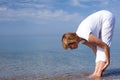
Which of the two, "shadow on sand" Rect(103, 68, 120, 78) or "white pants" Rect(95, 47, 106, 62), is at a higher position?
"white pants" Rect(95, 47, 106, 62)

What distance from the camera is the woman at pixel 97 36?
284 inches

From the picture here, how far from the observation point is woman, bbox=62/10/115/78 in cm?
720

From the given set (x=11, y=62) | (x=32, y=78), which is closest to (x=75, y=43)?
(x=32, y=78)

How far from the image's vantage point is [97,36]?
24.4 ft

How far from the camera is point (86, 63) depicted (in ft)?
31.9

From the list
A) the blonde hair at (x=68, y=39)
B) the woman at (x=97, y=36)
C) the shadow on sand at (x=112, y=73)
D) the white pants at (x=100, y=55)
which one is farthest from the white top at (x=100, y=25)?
the shadow on sand at (x=112, y=73)

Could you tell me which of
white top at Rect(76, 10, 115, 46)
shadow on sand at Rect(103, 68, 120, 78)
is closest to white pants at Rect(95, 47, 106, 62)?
white top at Rect(76, 10, 115, 46)

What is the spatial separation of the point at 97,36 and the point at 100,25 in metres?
0.26

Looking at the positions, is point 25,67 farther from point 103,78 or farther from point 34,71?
point 103,78

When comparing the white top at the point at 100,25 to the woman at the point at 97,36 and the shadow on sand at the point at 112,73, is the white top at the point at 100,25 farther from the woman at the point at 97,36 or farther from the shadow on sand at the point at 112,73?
the shadow on sand at the point at 112,73

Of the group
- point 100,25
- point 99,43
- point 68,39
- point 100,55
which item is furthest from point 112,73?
point 68,39

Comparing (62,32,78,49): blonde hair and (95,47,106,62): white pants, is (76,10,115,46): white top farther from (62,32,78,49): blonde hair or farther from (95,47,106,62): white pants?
(95,47,106,62): white pants

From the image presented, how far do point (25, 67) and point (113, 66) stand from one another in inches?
93.7

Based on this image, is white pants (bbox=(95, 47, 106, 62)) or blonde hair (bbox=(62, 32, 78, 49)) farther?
white pants (bbox=(95, 47, 106, 62))
